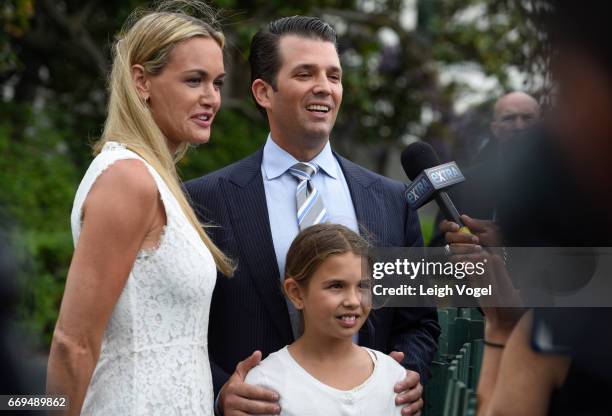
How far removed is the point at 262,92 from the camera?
351 cm

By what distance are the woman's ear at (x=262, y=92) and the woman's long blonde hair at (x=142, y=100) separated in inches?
21.8

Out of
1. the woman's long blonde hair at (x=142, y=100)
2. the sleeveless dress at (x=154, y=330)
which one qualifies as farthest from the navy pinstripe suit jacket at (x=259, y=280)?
the sleeveless dress at (x=154, y=330)

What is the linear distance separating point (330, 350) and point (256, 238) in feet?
1.71

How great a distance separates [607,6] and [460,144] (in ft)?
31.5

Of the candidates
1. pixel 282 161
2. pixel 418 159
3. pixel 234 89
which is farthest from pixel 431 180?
pixel 234 89

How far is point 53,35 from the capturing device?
12031 millimetres

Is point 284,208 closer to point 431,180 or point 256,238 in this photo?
point 256,238

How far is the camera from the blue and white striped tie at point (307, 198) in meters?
3.18

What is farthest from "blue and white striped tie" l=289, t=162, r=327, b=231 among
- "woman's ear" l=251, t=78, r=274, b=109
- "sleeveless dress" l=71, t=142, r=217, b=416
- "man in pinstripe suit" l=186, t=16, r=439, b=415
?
"sleeveless dress" l=71, t=142, r=217, b=416

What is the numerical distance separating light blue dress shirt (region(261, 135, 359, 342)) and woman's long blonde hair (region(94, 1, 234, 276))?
0.37 meters

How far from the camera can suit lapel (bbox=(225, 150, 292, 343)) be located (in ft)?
9.98

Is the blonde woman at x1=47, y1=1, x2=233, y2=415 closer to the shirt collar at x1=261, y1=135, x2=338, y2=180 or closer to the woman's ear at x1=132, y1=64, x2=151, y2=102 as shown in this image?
the woman's ear at x1=132, y1=64, x2=151, y2=102

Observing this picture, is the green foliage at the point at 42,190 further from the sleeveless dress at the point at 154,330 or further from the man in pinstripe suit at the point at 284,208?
the sleeveless dress at the point at 154,330

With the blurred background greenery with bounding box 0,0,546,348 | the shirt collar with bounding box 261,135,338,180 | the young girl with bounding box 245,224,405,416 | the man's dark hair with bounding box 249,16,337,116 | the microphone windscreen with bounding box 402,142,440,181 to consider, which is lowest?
the young girl with bounding box 245,224,405,416
